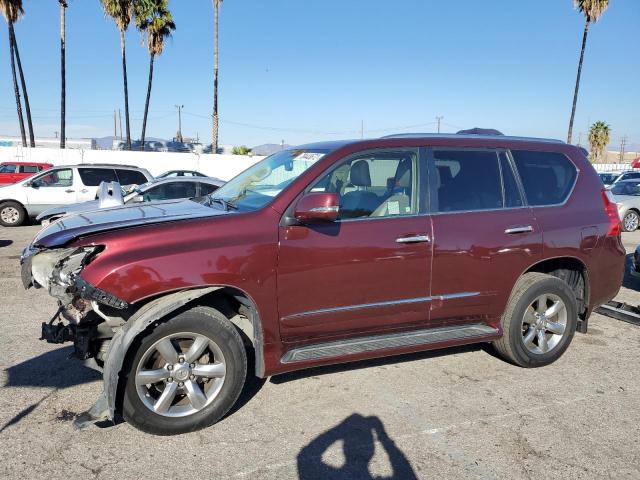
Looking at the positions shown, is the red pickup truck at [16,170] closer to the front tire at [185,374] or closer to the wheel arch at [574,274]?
the front tire at [185,374]

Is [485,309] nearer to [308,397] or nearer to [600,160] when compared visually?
[308,397]

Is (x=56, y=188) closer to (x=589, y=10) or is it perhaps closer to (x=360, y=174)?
(x=360, y=174)

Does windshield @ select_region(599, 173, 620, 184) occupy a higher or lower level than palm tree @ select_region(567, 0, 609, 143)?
lower

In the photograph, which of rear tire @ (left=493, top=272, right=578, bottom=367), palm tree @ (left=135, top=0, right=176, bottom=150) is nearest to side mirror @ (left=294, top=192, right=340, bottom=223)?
rear tire @ (left=493, top=272, right=578, bottom=367)

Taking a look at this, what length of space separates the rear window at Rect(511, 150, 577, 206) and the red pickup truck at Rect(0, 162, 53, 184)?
57.7 ft

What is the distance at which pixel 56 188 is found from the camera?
1304 cm

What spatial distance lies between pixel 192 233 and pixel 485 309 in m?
2.39

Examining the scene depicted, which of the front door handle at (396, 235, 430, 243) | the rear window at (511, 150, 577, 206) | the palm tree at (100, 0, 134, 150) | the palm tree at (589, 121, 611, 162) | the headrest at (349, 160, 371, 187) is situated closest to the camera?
the front door handle at (396, 235, 430, 243)

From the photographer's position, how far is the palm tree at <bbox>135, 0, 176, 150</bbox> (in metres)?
32.9

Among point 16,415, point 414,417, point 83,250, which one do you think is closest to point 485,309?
point 414,417

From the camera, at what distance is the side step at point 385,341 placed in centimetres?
343

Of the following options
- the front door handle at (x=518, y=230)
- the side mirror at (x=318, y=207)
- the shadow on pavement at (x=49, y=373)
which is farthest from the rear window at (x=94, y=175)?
the front door handle at (x=518, y=230)

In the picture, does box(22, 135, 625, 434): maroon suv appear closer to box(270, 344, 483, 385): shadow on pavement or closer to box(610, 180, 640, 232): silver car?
box(270, 344, 483, 385): shadow on pavement

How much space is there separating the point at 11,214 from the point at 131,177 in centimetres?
324
